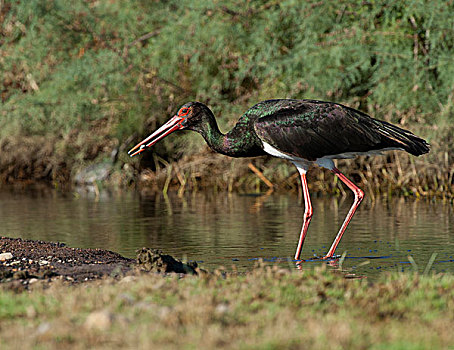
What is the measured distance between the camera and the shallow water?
7777mm

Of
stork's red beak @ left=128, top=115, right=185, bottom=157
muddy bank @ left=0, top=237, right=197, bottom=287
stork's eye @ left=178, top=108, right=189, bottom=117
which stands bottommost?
muddy bank @ left=0, top=237, right=197, bottom=287

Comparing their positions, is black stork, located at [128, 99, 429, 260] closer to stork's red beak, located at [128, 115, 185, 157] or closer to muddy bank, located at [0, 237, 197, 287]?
stork's red beak, located at [128, 115, 185, 157]

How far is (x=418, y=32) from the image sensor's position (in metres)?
13.6

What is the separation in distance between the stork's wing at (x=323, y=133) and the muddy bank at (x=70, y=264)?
75.1 inches

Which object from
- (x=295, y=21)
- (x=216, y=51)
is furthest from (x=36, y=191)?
(x=295, y=21)

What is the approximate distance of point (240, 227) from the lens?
10.2 meters

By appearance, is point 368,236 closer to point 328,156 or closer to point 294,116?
point 328,156

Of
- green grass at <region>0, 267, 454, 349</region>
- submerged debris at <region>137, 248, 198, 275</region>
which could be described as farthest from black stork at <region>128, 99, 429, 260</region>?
green grass at <region>0, 267, 454, 349</region>

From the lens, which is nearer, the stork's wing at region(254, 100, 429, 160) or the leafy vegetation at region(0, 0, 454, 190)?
the stork's wing at region(254, 100, 429, 160)

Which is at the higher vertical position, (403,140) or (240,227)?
(403,140)

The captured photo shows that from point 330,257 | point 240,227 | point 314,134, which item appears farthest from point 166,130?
point 330,257

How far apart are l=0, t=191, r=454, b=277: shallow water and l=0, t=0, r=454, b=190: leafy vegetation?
195 centimetres

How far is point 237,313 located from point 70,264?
2.70m

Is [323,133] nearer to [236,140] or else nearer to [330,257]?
[236,140]
